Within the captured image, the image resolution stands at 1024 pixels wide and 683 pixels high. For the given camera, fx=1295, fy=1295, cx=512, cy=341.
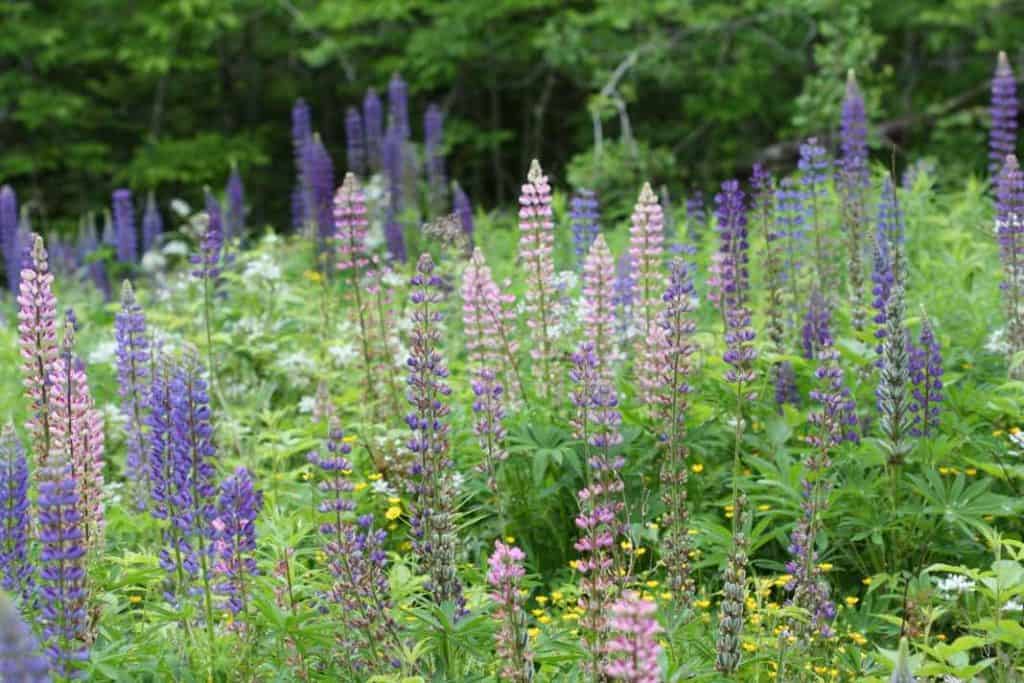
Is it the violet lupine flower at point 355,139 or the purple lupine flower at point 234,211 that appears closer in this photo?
the purple lupine flower at point 234,211

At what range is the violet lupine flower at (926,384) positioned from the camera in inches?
163

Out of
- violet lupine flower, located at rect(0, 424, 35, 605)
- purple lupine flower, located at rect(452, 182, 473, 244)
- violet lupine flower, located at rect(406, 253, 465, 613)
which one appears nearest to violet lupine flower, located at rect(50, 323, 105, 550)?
violet lupine flower, located at rect(0, 424, 35, 605)

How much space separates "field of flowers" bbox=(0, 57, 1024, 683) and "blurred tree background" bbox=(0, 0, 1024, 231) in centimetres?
583

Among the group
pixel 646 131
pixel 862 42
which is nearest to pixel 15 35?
pixel 646 131

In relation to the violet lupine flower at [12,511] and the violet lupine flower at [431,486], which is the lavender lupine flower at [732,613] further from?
the violet lupine flower at [12,511]

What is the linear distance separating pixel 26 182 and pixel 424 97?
6090 mm

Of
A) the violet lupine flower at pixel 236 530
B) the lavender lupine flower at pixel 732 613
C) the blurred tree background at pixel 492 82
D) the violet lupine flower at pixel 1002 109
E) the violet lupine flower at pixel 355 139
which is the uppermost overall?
the blurred tree background at pixel 492 82

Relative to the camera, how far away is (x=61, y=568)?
2695 mm

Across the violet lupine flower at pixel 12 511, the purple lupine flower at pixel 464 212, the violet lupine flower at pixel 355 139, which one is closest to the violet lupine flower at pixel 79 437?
the violet lupine flower at pixel 12 511

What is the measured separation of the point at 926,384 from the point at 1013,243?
1.19 metres

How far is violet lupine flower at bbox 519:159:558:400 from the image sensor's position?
4.50 meters

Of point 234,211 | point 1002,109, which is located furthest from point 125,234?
point 1002,109

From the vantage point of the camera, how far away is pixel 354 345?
6.04 m

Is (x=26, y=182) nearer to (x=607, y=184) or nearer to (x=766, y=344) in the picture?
(x=607, y=184)
